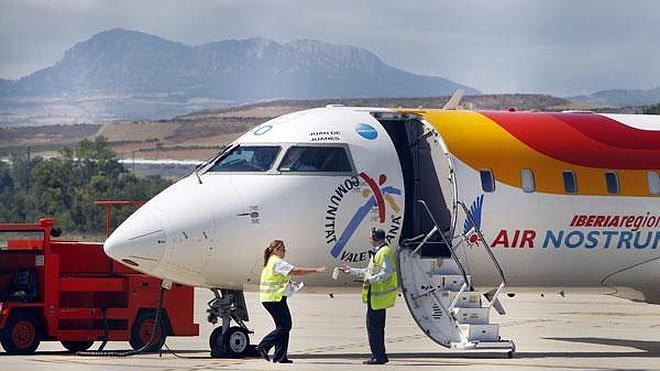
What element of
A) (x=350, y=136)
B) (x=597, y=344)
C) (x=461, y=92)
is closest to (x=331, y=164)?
(x=350, y=136)

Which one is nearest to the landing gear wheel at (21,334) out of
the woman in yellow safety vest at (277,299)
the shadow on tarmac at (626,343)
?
the woman in yellow safety vest at (277,299)

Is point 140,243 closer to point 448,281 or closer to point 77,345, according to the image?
point 77,345

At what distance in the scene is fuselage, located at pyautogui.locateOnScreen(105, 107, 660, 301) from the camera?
88.0ft

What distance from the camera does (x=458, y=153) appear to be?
94.2 ft

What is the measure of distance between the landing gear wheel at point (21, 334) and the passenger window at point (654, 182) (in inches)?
442

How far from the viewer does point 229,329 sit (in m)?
27.5

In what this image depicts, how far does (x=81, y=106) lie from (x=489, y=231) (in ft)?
495

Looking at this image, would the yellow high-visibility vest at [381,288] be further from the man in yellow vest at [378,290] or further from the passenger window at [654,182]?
the passenger window at [654,182]

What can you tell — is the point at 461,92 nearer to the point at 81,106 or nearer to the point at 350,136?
the point at 350,136

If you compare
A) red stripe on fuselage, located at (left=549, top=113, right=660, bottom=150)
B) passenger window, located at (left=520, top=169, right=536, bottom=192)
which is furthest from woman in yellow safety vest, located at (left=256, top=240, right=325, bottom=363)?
red stripe on fuselage, located at (left=549, top=113, right=660, bottom=150)

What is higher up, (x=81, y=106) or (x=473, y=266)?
(x=81, y=106)

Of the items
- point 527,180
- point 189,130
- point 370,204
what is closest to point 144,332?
point 370,204

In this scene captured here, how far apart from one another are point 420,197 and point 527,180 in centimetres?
192

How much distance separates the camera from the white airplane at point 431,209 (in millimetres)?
26906
